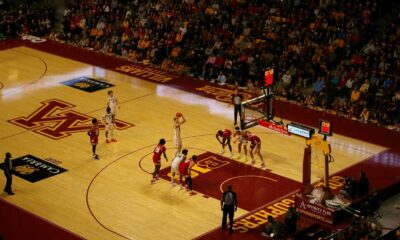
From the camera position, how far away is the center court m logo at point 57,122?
114 ft

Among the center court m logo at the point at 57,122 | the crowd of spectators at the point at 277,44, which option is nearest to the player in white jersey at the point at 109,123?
the center court m logo at the point at 57,122

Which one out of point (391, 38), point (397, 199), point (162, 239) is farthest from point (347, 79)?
point (162, 239)

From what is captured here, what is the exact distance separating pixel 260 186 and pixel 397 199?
4.52 meters

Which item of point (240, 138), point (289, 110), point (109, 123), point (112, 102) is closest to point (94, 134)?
point (109, 123)

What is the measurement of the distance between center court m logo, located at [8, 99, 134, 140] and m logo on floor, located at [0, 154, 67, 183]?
2.38 m

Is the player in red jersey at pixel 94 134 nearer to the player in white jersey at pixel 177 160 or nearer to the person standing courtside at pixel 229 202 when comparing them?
the player in white jersey at pixel 177 160

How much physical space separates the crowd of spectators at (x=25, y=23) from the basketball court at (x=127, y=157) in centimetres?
609

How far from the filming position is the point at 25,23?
48.6m

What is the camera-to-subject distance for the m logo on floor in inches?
1200

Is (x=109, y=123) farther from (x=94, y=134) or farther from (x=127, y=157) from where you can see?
(x=94, y=134)

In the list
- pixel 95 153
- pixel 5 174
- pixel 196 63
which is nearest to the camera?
pixel 5 174

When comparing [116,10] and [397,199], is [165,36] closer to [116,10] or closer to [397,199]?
[116,10]

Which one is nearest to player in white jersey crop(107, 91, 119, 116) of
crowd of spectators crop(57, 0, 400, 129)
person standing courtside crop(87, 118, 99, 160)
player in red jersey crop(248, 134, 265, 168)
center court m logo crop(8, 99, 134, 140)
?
center court m logo crop(8, 99, 134, 140)

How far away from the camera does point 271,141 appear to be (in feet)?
111
